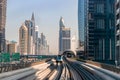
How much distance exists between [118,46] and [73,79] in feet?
172

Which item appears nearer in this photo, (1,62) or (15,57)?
(1,62)

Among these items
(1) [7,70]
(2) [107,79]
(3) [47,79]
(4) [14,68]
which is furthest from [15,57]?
(2) [107,79]

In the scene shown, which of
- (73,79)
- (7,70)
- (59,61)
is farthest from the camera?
(59,61)

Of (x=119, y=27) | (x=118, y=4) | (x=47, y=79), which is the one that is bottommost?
(x=47, y=79)

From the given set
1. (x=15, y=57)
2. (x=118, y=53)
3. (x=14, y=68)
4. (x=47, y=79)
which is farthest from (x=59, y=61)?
(x=47, y=79)

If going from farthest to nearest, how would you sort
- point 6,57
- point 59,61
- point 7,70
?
point 59,61 → point 6,57 → point 7,70

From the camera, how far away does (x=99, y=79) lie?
59.2 meters

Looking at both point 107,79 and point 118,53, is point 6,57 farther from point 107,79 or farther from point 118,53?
point 107,79

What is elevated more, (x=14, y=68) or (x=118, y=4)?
(x=118, y=4)

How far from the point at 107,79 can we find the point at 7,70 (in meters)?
23.5

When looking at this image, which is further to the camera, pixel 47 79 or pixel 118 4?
pixel 118 4

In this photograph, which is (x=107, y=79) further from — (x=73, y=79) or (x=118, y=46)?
(x=118, y=46)

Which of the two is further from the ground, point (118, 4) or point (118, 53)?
point (118, 4)

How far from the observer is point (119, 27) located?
354 feet
